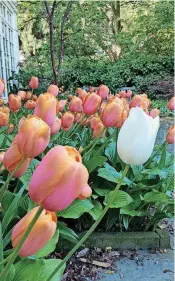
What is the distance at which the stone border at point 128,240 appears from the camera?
2113 millimetres

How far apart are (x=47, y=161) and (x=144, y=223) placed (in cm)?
186

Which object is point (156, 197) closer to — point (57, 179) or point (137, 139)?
point (137, 139)

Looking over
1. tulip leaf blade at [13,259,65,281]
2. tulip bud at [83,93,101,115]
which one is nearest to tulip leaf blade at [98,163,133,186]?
tulip bud at [83,93,101,115]

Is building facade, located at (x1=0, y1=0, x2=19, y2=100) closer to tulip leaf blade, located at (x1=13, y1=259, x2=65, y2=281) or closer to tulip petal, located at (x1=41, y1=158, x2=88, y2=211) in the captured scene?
tulip leaf blade, located at (x1=13, y1=259, x2=65, y2=281)

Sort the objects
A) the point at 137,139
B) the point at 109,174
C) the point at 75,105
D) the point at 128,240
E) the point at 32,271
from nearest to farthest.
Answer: the point at 137,139 → the point at 32,271 → the point at 75,105 → the point at 109,174 → the point at 128,240

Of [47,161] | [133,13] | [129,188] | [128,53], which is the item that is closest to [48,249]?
[47,161]

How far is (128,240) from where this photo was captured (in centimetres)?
213

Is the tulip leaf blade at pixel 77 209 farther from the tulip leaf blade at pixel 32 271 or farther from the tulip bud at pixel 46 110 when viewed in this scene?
the tulip bud at pixel 46 110

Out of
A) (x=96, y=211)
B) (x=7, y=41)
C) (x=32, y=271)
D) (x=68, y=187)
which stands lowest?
(x=96, y=211)

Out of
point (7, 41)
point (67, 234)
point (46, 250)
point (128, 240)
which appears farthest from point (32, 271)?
point (7, 41)

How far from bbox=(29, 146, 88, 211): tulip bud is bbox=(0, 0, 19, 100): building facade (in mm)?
8226

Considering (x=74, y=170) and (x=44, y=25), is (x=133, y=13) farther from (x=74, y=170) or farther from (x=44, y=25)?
(x=74, y=170)

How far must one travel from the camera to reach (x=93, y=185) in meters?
2.18

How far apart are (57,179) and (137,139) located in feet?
0.73
